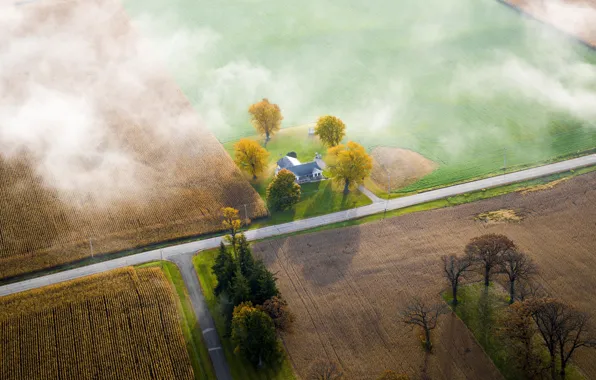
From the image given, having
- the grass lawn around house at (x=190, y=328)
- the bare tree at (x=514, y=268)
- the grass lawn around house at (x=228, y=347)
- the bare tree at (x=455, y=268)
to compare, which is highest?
the bare tree at (x=514, y=268)

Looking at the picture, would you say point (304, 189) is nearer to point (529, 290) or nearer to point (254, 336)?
point (254, 336)

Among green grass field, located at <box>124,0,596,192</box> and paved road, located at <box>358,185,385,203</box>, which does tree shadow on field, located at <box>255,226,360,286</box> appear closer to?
paved road, located at <box>358,185,385,203</box>

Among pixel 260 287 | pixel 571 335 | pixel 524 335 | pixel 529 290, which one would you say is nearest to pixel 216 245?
pixel 260 287

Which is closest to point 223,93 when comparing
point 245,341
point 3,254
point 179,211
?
point 179,211

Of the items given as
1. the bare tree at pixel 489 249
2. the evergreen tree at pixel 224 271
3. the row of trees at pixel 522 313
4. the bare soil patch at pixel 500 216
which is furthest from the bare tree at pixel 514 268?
the evergreen tree at pixel 224 271

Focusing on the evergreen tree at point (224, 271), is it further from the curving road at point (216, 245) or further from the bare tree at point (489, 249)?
the bare tree at point (489, 249)

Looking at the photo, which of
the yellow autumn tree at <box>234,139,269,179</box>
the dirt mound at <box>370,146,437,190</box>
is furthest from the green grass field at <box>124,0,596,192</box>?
the yellow autumn tree at <box>234,139,269,179</box>
